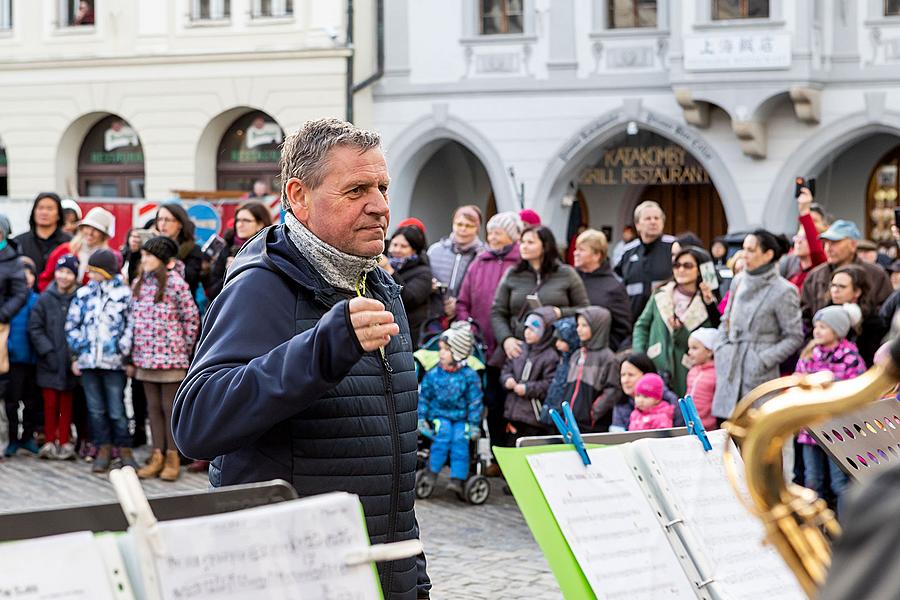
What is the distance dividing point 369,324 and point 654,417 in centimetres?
538

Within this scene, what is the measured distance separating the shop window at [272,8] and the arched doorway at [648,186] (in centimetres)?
559

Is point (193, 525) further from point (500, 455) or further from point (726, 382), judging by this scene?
point (726, 382)

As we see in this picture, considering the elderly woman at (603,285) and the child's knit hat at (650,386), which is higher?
the elderly woman at (603,285)

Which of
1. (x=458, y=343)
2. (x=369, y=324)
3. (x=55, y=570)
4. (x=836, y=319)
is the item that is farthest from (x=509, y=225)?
(x=55, y=570)

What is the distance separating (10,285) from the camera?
35.0ft

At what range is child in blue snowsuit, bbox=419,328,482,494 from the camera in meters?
9.27

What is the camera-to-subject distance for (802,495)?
1.74 meters

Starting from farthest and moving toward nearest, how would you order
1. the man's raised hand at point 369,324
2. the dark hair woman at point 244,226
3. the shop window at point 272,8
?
the shop window at point 272,8 < the dark hair woman at point 244,226 < the man's raised hand at point 369,324

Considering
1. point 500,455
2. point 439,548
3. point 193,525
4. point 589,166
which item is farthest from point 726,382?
point 589,166

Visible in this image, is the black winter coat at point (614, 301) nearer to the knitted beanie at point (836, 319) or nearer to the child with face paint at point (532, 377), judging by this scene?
the child with face paint at point (532, 377)

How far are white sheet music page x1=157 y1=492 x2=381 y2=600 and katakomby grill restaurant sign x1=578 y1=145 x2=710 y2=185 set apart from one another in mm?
22093

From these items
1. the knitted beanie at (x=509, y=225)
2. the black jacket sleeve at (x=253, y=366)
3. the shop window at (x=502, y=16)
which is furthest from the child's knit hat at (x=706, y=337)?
the shop window at (x=502, y=16)

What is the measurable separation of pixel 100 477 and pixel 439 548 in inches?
125

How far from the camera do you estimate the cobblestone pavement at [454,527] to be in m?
7.24
